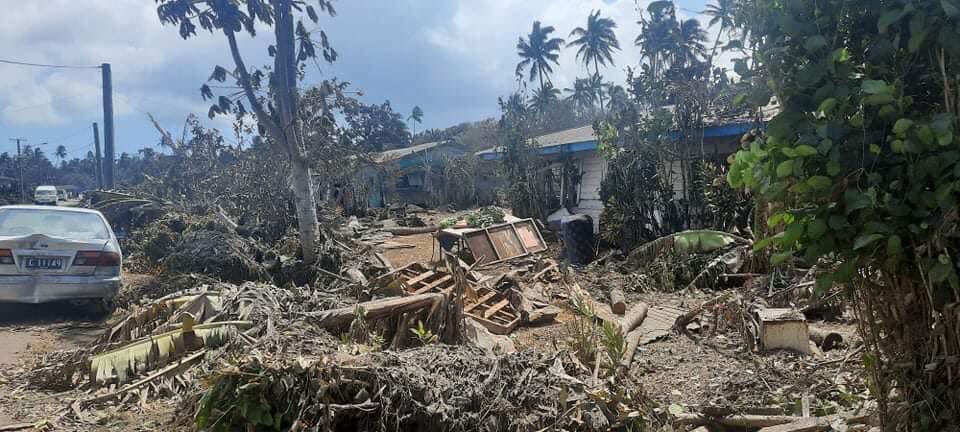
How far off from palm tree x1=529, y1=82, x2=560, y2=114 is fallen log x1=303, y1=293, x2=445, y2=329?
4012 centimetres

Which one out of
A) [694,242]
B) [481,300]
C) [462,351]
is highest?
[694,242]

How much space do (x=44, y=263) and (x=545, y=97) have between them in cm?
4399

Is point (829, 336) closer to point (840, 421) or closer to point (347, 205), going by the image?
point (840, 421)

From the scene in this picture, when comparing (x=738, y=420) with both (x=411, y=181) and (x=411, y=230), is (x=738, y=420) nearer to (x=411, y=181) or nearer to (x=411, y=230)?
(x=411, y=230)

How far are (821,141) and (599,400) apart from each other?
2100 mm

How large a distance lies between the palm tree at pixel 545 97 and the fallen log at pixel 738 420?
137 ft

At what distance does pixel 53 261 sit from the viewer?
745 cm

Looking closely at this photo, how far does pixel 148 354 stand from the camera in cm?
498

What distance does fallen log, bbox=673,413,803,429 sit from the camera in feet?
12.7

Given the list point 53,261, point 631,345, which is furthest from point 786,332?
point 53,261

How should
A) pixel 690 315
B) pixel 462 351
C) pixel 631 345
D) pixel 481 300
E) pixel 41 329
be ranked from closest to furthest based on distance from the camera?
pixel 462 351, pixel 631 345, pixel 690 315, pixel 41 329, pixel 481 300

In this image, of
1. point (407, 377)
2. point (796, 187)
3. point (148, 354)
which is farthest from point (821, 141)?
point (148, 354)

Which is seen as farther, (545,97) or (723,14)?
(545,97)

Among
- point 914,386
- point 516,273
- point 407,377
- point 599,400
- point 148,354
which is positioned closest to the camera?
point 914,386
